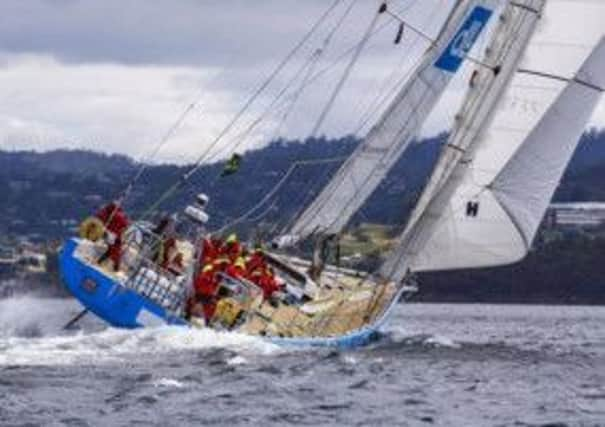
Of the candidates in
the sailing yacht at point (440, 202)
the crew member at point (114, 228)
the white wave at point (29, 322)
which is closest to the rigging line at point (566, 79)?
the sailing yacht at point (440, 202)

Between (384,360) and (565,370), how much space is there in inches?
157

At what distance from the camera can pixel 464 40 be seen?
48344 mm

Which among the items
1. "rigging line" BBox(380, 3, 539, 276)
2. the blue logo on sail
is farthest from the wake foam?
the blue logo on sail

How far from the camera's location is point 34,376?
34.0 meters

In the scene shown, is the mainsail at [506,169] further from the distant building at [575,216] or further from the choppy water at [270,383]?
the distant building at [575,216]

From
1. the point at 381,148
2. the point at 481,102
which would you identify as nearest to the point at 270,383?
the point at 481,102

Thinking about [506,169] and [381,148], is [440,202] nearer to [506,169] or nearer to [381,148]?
[506,169]

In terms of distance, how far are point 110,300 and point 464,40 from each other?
13.1m

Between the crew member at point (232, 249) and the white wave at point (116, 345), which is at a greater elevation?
the crew member at point (232, 249)

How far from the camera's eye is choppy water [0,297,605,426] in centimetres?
3000

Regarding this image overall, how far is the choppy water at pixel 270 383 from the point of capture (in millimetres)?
30000

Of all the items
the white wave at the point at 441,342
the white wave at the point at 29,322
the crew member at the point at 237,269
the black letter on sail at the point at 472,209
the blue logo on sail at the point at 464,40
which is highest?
the blue logo on sail at the point at 464,40

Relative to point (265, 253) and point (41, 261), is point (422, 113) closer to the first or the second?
point (265, 253)

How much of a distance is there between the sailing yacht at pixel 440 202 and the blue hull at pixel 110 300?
0.13ft
